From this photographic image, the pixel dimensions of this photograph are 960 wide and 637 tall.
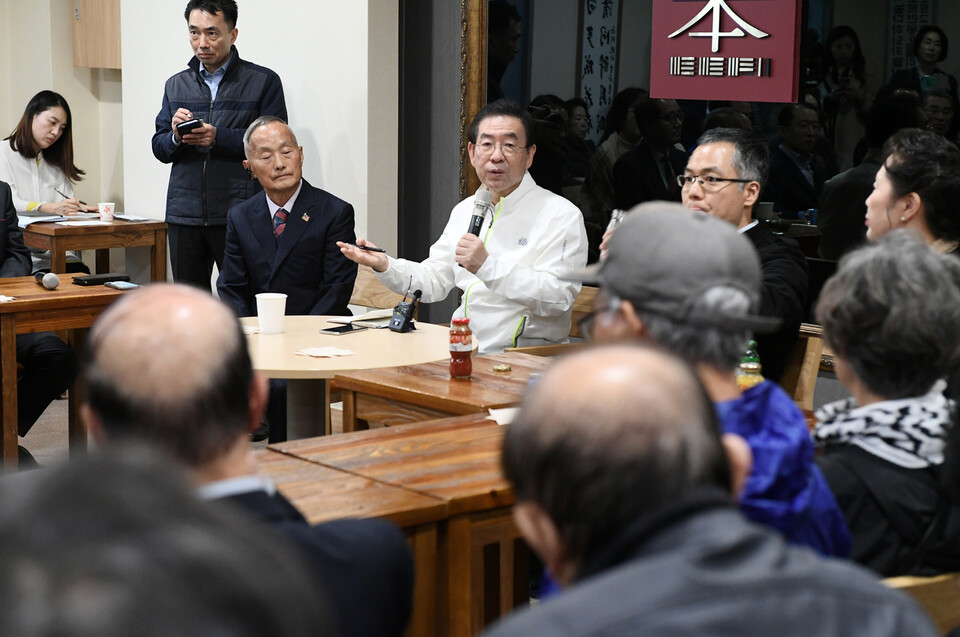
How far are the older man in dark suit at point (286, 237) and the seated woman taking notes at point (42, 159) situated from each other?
2.35 m

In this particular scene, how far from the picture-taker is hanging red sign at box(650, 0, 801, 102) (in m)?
4.35

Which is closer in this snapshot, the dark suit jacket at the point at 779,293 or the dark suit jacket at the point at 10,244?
the dark suit jacket at the point at 779,293

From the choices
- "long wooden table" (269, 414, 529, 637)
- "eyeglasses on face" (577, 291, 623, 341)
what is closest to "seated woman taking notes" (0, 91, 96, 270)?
"long wooden table" (269, 414, 529, 637)

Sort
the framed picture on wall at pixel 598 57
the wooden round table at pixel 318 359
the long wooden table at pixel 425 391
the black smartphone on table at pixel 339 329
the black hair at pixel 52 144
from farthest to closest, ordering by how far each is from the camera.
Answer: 1. the black hair at pixel 52 144
2. the framed picture on wall at pixel 598 57
3. the black smartphone on table at pixel 339 329
4. the wooden round table at pixel 318 359
5. the long wooden table at pixel 425 391

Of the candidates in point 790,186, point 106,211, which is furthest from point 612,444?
point 106,211

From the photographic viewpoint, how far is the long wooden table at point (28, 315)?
4.12 meters

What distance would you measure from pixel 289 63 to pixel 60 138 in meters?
1.62

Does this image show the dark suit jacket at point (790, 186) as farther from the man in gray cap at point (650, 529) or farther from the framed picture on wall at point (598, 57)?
the man in gray cap at point (650, 529)

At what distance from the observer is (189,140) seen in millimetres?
5656

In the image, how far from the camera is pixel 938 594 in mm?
1838

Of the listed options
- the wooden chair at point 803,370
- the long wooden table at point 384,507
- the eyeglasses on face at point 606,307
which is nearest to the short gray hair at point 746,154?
the wooden chair at point 803,370

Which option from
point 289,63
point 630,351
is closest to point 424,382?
point 630,351

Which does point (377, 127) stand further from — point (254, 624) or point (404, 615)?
point (254, 624)

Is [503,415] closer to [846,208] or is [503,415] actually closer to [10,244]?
[846,208]
